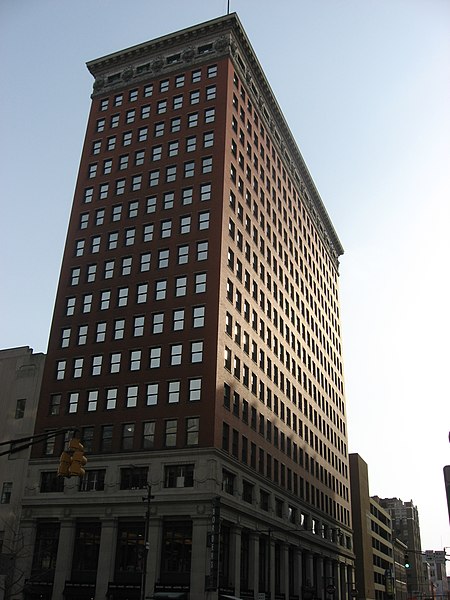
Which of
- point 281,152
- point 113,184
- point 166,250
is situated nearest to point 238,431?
point 166,250

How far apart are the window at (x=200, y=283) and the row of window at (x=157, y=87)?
28.6m

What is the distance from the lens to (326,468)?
96750 mm

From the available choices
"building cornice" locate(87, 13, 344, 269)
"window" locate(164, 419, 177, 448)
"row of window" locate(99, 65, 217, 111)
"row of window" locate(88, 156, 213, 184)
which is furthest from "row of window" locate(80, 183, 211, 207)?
"window" locate(164, 419, 177, 448)

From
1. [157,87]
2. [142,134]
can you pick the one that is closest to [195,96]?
[157,87]

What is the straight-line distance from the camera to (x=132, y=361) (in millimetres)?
61219

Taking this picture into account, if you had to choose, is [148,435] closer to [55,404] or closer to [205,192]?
[55,404]

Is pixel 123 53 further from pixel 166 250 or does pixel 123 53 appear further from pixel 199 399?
pixel 199 399

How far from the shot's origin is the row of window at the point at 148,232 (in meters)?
66.0

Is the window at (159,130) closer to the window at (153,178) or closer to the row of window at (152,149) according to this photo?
the row of window at (152,149)

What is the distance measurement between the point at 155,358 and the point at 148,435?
24.7 ft

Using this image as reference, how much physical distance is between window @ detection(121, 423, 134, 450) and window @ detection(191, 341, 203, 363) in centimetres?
850

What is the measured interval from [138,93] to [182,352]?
38715 millimetres

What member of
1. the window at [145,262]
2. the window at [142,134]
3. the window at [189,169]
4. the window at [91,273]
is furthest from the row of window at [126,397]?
the window at [142,134]

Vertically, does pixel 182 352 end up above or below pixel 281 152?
below
